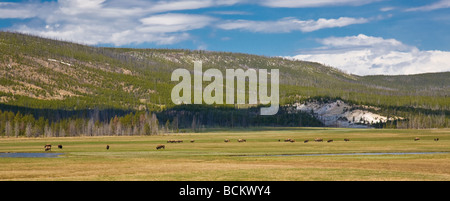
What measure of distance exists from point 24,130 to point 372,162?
13802 cm

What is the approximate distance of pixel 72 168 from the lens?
189 feet
